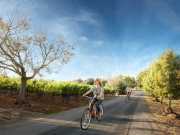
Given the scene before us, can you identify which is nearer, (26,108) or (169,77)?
(26,108)

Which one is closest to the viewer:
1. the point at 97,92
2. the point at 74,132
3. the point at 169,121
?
the point at 74,132

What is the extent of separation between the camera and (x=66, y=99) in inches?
1336

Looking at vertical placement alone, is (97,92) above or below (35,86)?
below

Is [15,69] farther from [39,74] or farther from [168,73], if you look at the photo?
[168,73]

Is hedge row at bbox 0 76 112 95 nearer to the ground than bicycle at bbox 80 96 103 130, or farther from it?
farther from it

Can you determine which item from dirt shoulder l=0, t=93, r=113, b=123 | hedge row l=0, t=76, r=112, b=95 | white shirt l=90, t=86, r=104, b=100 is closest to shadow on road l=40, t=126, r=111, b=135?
white shirt l=90, t=86, r=104, b=100

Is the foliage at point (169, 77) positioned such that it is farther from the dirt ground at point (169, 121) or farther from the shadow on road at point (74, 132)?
the shadow on road at point (74, 132)

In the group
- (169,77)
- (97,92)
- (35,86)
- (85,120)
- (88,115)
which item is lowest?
(85,120)

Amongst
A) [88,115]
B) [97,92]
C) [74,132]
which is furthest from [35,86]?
[74,132]

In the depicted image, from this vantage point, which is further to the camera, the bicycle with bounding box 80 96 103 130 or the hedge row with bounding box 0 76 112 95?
the hedge row with bounding box 0 76 112 95

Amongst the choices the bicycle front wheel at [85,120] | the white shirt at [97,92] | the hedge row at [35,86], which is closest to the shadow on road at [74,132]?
the bicycle front wheel at [85,120]

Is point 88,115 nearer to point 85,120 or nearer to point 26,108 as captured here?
point 85,120

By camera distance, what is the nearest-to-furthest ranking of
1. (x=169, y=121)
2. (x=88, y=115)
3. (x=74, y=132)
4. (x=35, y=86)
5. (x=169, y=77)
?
1. (x=74, y=132)
2. (x=88, y=115)
3. (x=169, y=121)
4. (x=169, y=77)
5. (x=35, y=86)

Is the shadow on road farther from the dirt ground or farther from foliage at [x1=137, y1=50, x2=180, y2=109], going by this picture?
foliage at [x1=137, y1=50, x2=180, y2=109]
